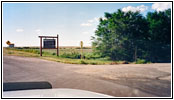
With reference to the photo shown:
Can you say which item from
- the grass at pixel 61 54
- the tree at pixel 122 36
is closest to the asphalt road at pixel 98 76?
the grass at pixel 61 54

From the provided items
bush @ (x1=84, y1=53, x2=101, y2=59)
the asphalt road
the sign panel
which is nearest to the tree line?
bush @ (x1=84, y1=53, x2=101, y2=59)

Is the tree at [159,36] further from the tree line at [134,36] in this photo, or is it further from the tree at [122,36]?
the tree at [122,36]

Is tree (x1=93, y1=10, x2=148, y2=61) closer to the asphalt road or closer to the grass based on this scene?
the grass

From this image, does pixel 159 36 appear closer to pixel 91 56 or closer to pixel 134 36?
pixel 134 36

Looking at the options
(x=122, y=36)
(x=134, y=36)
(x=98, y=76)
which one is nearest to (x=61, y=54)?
(x=98, y=76)

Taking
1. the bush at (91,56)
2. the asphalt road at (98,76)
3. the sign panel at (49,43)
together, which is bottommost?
the asphalt road at (98,76)
